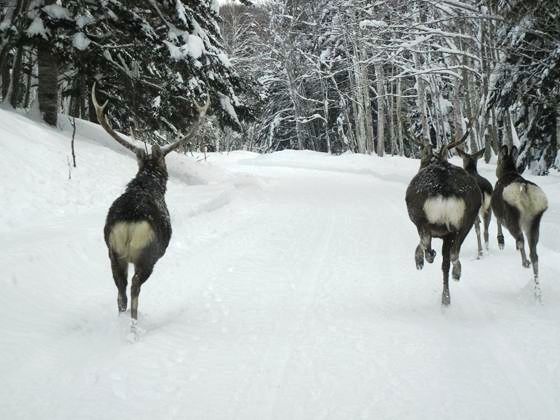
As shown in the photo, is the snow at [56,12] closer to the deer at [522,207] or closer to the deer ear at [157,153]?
the deer ear at [157,153]

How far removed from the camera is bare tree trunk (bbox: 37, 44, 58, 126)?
13828 millimetres

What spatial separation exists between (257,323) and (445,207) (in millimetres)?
2364

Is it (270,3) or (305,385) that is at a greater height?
(270,3)

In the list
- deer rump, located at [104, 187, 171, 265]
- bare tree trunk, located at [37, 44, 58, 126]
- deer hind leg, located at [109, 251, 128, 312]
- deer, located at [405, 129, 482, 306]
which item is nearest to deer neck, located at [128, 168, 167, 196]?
deer rump, located at [104, 187, 171, 265]

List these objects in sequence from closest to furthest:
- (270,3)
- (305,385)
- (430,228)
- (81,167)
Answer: (305,385), (430,228), (81,167), (270,3)

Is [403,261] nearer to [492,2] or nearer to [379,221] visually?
[379,221]

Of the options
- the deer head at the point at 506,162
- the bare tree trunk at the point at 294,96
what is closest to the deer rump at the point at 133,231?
the deer head at the point at 506,162

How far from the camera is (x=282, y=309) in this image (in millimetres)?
5996

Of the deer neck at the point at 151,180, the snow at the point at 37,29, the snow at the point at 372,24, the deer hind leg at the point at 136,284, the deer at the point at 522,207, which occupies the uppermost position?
the snow at the point at 372,24

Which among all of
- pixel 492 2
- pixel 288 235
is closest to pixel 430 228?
pixel 288 235

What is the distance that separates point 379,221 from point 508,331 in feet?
23.0

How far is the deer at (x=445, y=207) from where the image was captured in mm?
5598

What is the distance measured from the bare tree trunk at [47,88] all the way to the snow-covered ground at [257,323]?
2.81 meters

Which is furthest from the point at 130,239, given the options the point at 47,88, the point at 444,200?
the point at 47,88
